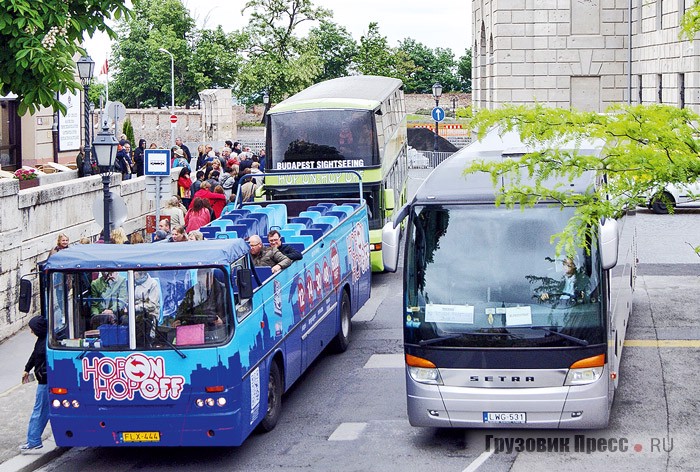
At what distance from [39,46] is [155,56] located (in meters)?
81.5

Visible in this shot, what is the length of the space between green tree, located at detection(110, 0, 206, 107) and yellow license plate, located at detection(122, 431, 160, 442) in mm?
79742

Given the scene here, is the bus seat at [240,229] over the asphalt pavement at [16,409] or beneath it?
over

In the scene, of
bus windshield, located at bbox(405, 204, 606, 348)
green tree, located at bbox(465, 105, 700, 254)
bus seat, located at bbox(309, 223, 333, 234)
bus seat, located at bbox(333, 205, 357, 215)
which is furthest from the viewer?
bus seat, located at bbox(333, 205, 357, 215)

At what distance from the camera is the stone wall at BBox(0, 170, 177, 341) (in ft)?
59.5

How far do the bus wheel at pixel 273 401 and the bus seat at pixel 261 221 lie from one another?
433cm

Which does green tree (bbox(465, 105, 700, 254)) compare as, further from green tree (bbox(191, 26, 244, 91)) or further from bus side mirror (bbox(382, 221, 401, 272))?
green tree (bbox(191, 26, 244, 91))

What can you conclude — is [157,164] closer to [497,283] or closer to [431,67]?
[497,283]

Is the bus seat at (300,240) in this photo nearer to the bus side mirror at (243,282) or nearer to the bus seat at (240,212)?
the bus seat at (240,212)

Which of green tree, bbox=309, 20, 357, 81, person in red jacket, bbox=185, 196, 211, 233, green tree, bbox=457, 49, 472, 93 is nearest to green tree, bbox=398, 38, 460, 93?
green tree, bbox=457, 49, 472, 93

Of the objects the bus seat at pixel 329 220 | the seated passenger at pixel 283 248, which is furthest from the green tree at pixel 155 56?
the seated passenger at pixel 283 248

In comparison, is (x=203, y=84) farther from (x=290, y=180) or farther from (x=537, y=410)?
(x=537, y=410)

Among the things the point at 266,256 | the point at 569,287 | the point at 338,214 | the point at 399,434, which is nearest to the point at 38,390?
the point at 266,256

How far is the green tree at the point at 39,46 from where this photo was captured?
12992mm

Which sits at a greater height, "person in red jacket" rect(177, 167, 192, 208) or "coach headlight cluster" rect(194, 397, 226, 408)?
"person in red jacket" rect(177, 167, 192, 208)
